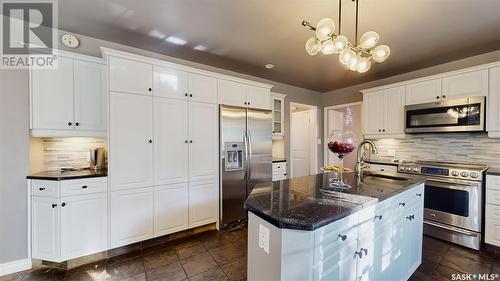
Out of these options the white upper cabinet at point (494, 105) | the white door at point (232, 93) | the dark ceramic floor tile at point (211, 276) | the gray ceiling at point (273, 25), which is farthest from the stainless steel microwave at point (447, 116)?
the dark ceramic floor tile at point (211, 276)

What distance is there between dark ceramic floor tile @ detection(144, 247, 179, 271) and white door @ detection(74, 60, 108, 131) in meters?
1.59

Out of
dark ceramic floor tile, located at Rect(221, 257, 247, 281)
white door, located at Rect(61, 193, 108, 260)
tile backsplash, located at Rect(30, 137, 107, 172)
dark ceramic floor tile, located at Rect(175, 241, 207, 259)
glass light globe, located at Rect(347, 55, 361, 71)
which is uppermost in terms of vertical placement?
glass light globe, located at Rect(347, 55, 361, 71)

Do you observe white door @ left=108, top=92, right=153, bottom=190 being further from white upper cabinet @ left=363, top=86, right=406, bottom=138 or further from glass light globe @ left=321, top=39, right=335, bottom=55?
white upper cabinet @ left=363, top=86, right=406, bottom=138

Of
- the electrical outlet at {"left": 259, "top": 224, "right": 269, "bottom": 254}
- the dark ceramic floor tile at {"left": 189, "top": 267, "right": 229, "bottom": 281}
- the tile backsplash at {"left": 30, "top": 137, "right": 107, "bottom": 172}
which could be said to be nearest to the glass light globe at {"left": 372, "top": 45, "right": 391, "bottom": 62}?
the electrical outlet at {"left": 259, "top": 224, "right": 269, "bottom": 254}

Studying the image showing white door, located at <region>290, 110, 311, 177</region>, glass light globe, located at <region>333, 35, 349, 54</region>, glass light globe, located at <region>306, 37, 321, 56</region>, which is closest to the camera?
glass light globe, located at <region>333, 35, 349, 54</region>

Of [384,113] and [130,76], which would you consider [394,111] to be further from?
[130,76]

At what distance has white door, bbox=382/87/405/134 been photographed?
342 centimetres

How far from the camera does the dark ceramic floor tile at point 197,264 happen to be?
207cm

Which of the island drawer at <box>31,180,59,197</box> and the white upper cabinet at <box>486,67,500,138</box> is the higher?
the white upper cabinet at <box>486,67,500,138</box>

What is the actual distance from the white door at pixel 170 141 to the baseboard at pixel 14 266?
1365 millimetres

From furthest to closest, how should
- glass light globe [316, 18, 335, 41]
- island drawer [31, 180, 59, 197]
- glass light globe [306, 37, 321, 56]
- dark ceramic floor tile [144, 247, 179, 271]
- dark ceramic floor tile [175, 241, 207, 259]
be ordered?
dark ceramic floor tile [175, 241, 207, 259]
dark ceramic floor tile [144, 247, 179, 271]
island drawer [31, 180, 59, 197]
glass light globe [306, 37, 321, 56]
glass light globe [316, 18, 335, 41]

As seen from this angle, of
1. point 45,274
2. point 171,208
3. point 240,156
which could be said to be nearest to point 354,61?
point 240,156

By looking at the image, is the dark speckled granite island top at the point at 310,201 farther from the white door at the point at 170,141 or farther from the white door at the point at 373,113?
the white door at the point at 373,113

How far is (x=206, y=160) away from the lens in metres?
2.93
